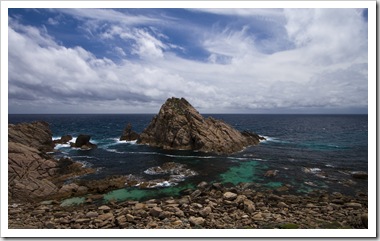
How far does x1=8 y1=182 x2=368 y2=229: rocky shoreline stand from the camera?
12227 millimetres

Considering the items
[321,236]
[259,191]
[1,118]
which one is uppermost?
[1,118]

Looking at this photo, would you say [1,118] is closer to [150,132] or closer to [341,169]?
[341,169]

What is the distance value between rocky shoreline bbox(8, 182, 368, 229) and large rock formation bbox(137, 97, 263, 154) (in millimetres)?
23354

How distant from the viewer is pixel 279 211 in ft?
50.4

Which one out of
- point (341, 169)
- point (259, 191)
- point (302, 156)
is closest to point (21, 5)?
point (259, 191)

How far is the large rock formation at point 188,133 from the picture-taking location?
43750 millimetres

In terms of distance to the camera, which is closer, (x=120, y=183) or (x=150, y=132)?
(x=120, y=183)

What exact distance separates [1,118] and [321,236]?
49.5ft

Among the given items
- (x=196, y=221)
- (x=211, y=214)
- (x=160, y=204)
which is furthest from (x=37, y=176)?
(x=196, y=221)

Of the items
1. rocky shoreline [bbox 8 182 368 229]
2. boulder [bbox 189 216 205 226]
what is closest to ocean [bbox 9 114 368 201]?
rocky shoreline [bbox 8 182 368 229]

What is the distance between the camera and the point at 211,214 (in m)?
14.4

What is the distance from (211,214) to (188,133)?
3248 centimetres

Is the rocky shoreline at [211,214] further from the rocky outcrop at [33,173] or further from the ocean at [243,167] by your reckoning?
the ocean at [243,167]

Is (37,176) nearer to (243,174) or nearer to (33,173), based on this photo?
(33,173)
